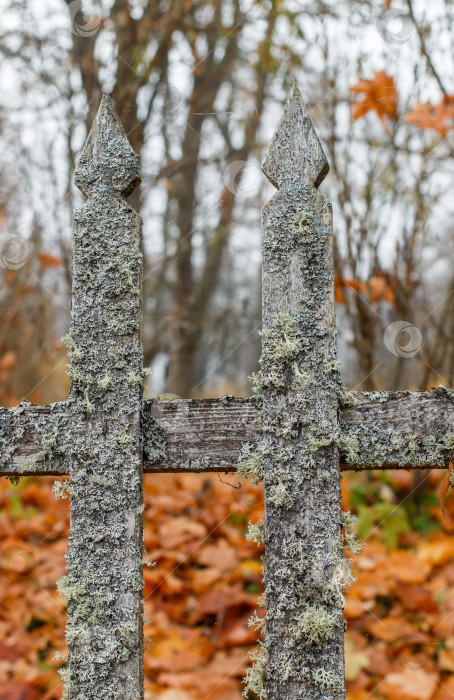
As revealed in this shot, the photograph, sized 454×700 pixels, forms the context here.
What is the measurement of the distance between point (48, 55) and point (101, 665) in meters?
3.56

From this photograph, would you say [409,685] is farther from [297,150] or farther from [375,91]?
[375,91]

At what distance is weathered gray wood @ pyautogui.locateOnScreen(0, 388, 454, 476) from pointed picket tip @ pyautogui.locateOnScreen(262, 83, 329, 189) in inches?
21.4

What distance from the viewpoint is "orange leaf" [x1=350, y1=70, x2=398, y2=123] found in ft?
8.73

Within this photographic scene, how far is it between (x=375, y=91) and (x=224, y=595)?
2.55m

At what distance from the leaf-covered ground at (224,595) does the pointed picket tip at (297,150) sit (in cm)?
146

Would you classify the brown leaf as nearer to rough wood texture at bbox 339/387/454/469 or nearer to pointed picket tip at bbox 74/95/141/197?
rough wood texture at bbox 339/387/454/469

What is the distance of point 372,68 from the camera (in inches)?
119

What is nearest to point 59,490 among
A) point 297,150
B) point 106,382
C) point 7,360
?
point 106,382

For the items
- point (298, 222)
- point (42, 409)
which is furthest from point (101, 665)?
point (298, 222)

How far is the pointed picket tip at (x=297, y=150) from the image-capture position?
130cm

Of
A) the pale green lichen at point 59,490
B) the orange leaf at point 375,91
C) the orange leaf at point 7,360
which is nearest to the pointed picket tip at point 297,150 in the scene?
the pale green lichen at point 59,490

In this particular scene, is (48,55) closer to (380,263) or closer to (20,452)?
(380,263)

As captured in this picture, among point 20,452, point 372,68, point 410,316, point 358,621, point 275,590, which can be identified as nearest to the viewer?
point 275,590

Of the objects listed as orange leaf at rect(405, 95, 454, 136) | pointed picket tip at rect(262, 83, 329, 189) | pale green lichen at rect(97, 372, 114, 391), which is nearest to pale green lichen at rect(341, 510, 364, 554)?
pale green lichen at rect(97, 372, 114, 391)
